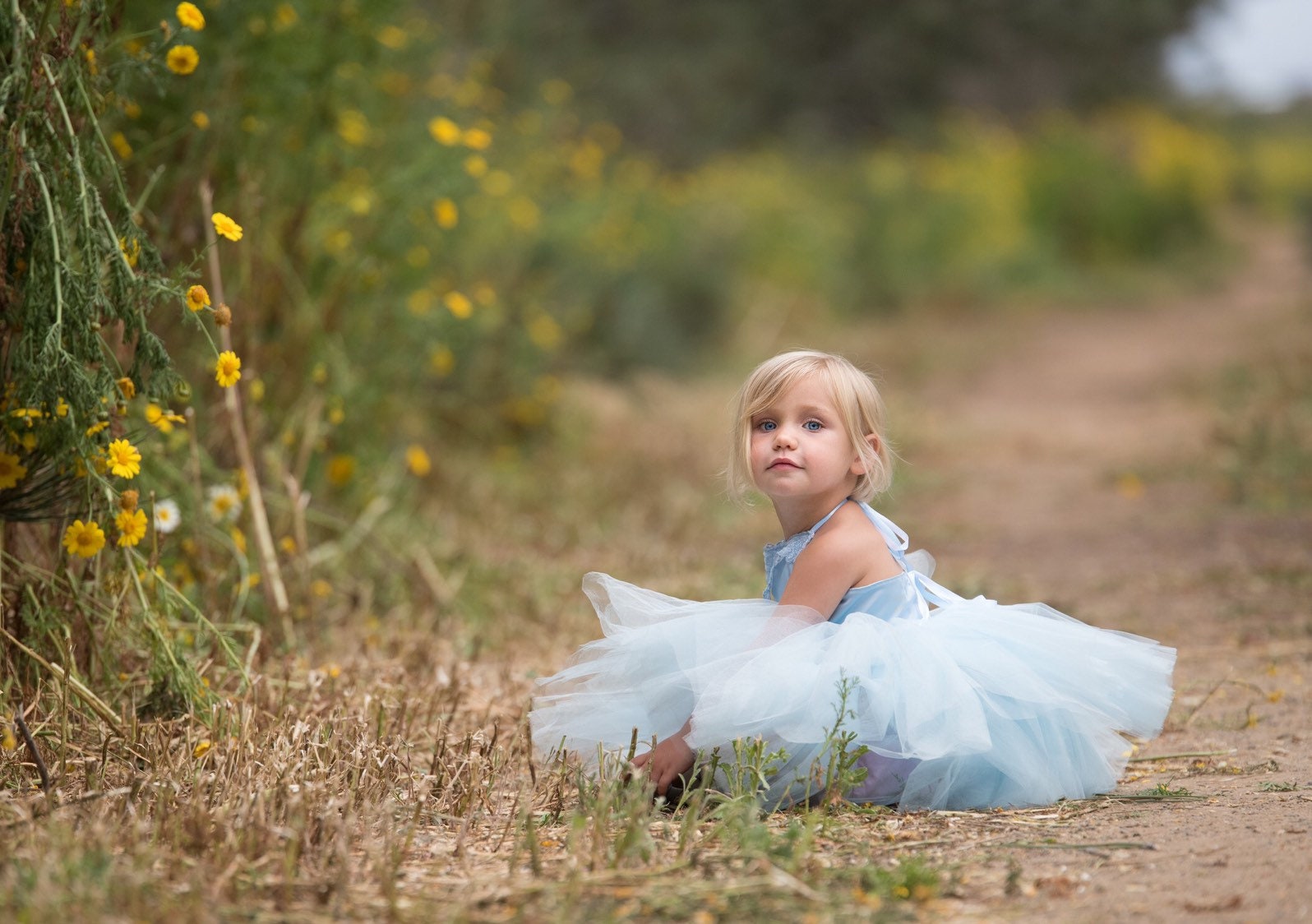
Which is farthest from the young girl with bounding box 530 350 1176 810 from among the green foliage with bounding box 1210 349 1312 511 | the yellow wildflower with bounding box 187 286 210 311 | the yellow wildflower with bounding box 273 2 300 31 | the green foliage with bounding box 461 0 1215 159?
the green foliage with bounding box 461 0 1215 159

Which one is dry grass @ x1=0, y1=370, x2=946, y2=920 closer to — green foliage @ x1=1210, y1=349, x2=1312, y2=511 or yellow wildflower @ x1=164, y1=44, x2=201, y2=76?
yellow wildflower @ x1=164, y1=44, x2=201, y2=76

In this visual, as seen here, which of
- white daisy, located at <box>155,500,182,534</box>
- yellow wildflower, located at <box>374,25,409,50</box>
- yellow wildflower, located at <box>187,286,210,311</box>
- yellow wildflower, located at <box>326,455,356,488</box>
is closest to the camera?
yellow wildflower, located at <box>187,286,210,311</box>

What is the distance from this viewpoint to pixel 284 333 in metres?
3.77

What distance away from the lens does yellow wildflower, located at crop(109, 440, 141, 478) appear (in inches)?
89.1

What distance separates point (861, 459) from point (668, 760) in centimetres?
62

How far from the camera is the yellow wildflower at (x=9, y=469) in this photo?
2338mm

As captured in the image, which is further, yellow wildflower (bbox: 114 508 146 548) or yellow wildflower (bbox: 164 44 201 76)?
yellow wildflower (bbox: 164 44 201 76)

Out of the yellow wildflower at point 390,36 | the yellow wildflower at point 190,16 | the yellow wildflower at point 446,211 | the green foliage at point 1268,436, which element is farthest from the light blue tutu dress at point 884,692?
the green foliage at point 1268,436

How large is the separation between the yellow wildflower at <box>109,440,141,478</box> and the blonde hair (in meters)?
1.04

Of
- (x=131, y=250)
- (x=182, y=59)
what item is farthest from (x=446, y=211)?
(x=131, y=250)

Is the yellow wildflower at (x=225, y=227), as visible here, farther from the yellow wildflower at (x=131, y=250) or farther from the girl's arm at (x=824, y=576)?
the girl's arm at (x=824, y=576)

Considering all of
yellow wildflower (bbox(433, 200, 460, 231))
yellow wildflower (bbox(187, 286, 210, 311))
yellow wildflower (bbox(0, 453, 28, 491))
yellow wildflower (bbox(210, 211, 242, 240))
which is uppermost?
yellow wildflower (bbox(433, 200, 460, 231))

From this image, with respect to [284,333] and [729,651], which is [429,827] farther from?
[284,333]

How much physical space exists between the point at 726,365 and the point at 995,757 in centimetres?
658
